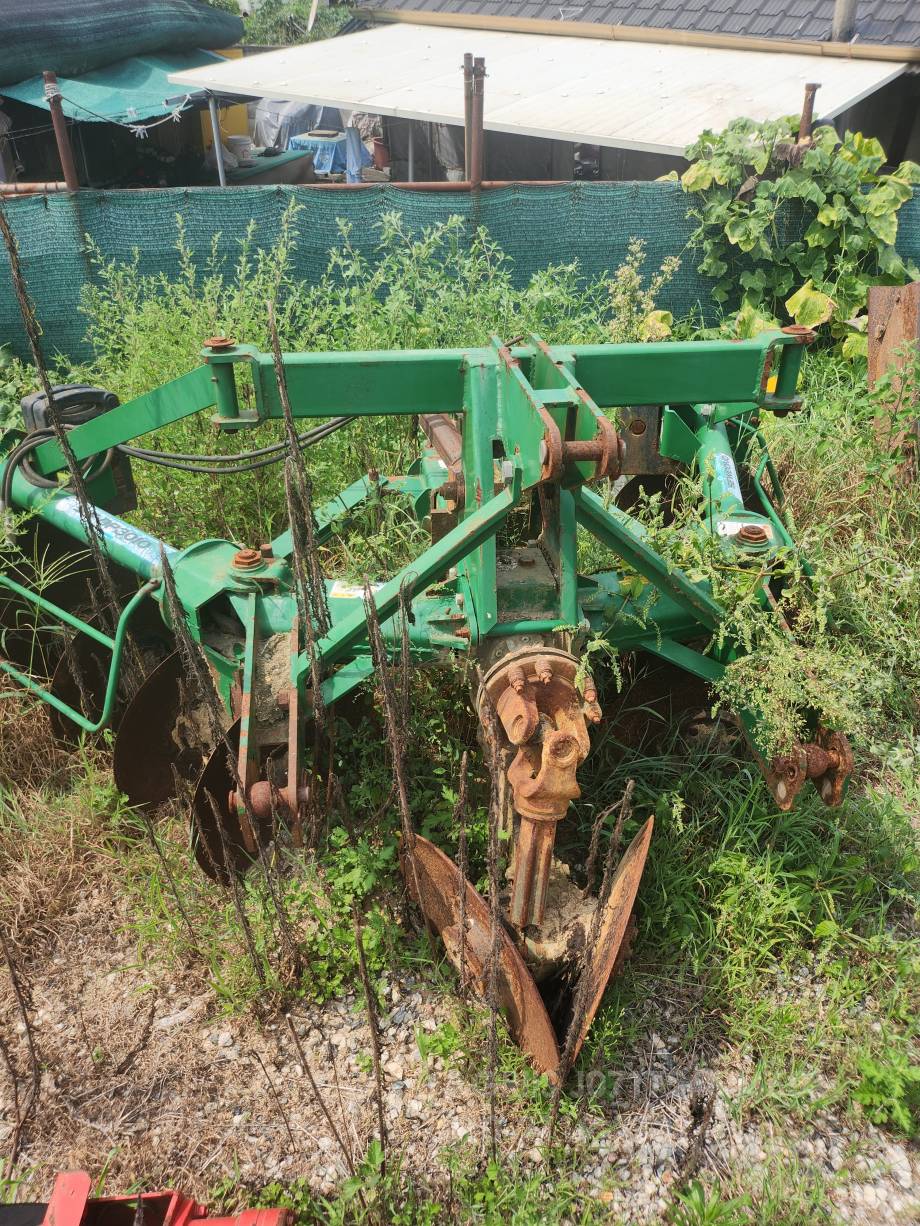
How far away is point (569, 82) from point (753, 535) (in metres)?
7.12

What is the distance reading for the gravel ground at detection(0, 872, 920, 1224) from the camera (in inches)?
88.2

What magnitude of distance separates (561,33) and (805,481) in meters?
8.27

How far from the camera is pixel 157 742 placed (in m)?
3.01

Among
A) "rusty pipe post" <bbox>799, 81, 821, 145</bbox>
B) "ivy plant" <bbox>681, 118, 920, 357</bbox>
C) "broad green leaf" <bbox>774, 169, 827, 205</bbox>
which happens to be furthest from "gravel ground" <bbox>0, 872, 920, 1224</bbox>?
"rusty pipe post" <bbox>799, 81, 821, 145</bbox>

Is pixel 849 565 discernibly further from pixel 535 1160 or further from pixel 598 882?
pixel 535 1160

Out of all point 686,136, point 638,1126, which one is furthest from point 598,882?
point 686,136

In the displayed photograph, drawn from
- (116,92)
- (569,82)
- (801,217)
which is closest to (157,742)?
(801,217)

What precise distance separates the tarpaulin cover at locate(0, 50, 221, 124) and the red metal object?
33.7 ft

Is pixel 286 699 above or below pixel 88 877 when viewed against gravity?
above

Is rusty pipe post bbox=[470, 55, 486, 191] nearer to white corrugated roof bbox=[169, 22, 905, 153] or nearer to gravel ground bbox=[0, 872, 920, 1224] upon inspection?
white corrugated roof bbox=[169, 22, 905, 153]

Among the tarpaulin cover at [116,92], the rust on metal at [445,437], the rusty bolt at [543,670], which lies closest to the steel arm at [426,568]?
the rusty bolt at [543,670]

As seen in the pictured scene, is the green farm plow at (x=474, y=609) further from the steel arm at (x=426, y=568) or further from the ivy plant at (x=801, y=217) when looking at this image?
the ivy plant at (x=801, y=217)

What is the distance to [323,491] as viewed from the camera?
4.29m

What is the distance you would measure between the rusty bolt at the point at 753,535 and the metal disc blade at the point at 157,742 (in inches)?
70.0
